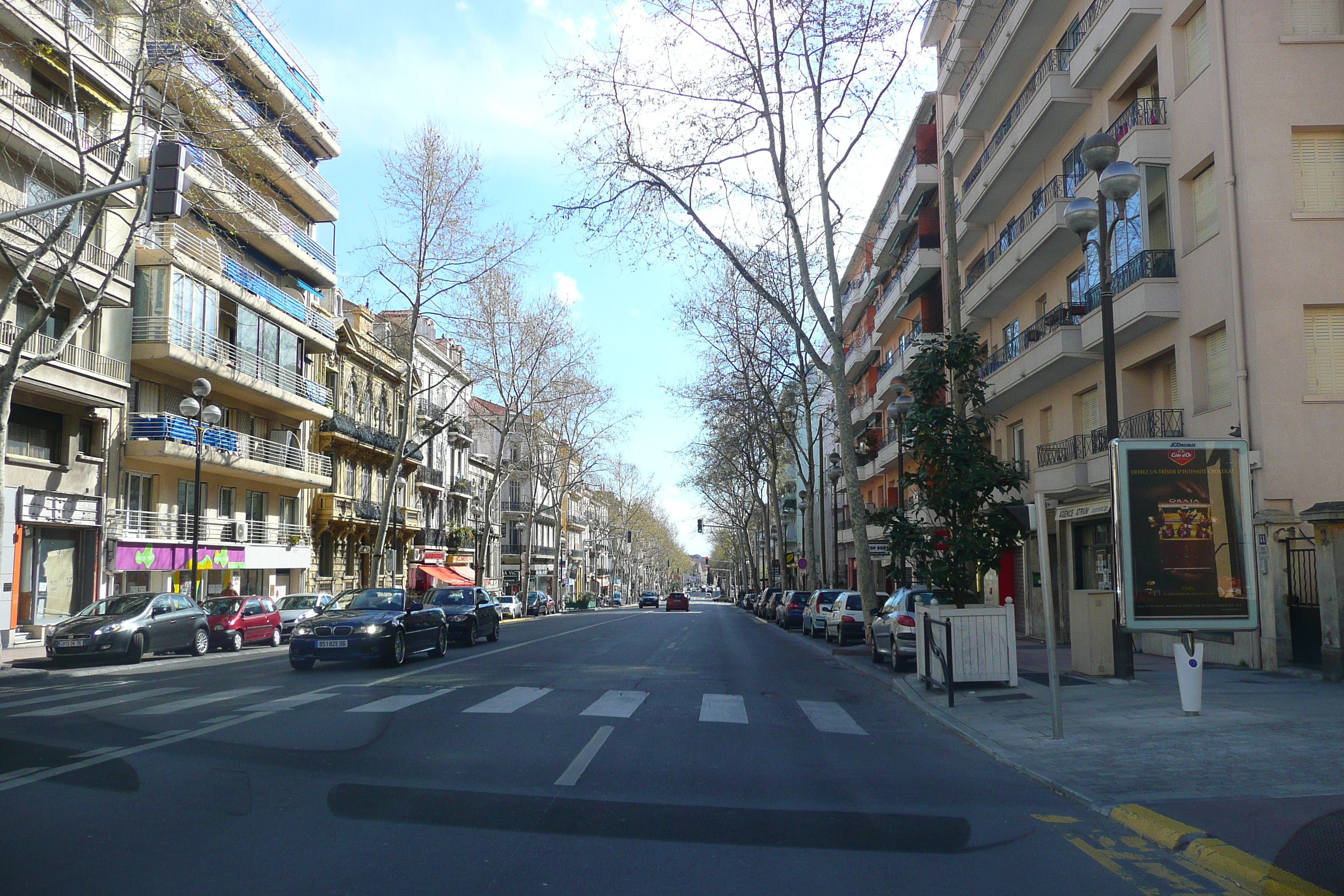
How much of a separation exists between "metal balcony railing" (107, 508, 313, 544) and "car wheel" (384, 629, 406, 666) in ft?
44.5

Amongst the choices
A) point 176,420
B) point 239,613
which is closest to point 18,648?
point 239,613

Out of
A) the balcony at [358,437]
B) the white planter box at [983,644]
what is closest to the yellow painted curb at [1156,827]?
the white planter box at [983,644]

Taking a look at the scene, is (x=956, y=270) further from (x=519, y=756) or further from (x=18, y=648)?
(x=18, y=648)

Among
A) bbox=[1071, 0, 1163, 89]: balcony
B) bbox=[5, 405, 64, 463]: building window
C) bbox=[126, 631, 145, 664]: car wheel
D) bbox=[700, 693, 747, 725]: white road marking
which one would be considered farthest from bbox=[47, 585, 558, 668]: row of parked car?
bbox=[1071, 0, 1163, 89]: balcony

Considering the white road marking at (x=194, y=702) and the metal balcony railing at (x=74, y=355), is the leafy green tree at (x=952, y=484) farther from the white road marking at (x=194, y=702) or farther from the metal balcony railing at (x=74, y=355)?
the metal balcony railing at (x=74, y=355)

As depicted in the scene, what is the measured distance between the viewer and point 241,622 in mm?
26453

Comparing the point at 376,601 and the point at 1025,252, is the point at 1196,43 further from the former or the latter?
the point at 376,601

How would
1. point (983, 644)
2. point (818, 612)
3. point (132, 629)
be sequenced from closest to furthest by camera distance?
point (983, 644) → point (132, 629) → point (818, 612)

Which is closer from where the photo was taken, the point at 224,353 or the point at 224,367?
the point at 224,367

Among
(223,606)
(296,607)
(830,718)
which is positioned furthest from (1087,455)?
(296,607)

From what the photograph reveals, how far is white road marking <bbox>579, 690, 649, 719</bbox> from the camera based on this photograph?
11.7m

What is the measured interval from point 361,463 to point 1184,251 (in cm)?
3780

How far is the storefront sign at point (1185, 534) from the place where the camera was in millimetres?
10812

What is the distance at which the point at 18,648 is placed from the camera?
2353cm
